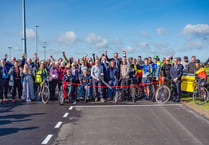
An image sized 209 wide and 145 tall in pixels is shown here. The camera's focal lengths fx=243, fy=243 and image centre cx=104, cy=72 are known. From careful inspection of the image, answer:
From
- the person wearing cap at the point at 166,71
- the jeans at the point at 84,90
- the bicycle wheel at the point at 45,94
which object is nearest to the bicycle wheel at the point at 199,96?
the person wearing cap at the point at 166,71

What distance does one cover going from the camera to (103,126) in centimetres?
775

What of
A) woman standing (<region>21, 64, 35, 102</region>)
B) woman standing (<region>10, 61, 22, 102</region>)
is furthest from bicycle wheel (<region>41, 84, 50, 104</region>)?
woman standing (<region>10, 61, 22, 102</region>)

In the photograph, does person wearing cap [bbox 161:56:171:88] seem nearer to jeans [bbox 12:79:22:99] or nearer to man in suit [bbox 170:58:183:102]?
man in suit [bbox 170:58:183:102]

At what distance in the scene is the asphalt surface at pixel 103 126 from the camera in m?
6.25

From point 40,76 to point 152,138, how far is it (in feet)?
30.4

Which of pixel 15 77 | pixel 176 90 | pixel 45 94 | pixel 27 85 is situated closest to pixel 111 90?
pixel 176 90

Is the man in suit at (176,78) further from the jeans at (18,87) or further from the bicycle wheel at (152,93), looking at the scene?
the jeans at (18,87)

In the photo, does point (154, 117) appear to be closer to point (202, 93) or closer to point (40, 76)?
point (202, 93)

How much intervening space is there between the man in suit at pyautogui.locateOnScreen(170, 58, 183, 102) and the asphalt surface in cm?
196

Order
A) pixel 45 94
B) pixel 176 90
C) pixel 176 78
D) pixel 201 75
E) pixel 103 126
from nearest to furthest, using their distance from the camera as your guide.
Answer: pixel 103 126 < pixel 201 75 < pixel 176 78 < pixel 176 90 < pixel 45 94

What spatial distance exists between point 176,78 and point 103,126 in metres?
6.40

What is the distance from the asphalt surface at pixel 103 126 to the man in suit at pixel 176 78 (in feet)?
6.42

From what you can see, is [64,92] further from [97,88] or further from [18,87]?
[18,87]

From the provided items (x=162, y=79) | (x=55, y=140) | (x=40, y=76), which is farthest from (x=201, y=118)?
(x=40, y=76)
